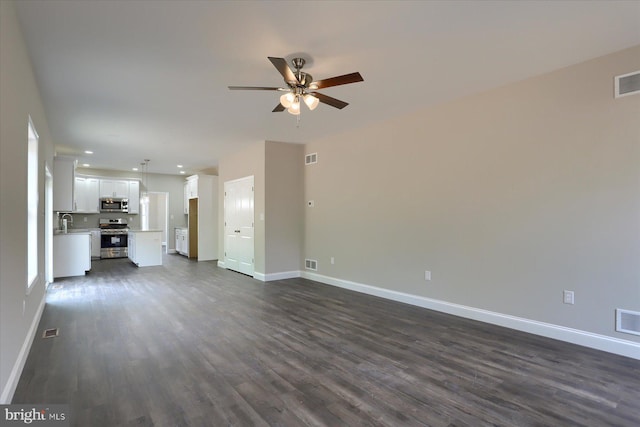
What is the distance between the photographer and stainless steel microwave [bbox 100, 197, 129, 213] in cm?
967

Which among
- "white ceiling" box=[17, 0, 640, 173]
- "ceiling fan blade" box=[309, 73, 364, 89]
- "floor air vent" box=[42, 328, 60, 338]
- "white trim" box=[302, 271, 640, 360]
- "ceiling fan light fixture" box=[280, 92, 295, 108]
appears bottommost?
"floor air vent" box=[42, 328, 60, 338]

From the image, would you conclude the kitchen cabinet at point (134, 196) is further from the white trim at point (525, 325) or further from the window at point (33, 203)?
the white trim at point (525, 325)

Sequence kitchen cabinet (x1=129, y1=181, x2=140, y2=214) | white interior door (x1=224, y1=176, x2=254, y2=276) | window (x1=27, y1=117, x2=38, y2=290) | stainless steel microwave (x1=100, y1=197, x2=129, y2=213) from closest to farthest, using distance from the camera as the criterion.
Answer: window (x1=27, y1=117, x2=38, y2=290), white interior door (x1=224, y1=176, x2=254, y2=276), stainless steel microwave (x1=100, y1=197, x2=129, y2=213), kitchen cabinet (x1=129, y1=181, x2=140, y2=214)

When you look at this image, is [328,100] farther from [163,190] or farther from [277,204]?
[163,190]

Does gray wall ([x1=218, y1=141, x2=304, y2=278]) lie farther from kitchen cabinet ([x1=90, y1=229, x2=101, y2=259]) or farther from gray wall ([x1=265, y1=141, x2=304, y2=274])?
kitchen cabinet ([x1=90, y1=229, x2=101, y2=259])

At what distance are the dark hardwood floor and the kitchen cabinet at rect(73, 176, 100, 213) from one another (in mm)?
6084

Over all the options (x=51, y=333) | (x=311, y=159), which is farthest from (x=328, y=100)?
(x=51, y=333)

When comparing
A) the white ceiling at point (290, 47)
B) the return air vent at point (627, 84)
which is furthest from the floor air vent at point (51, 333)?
the return air vent at point (627, 84)

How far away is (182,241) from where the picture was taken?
10.5m

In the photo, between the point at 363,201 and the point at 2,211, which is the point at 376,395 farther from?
the point at 363,201

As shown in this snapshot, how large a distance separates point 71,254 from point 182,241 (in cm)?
373

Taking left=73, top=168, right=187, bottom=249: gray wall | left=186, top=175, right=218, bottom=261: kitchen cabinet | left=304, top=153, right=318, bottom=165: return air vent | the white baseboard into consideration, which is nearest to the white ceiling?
left=304, top=153, right=318, bottom=165: return air vent

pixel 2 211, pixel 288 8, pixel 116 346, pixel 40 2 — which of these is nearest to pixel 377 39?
pixel 288 8

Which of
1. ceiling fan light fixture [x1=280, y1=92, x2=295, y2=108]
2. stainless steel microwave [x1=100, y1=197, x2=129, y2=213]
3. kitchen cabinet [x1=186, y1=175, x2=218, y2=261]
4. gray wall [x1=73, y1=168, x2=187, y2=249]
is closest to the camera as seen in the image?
ceiling fan light fixture [x1=280, y1=92, x2=295, y2=108]
